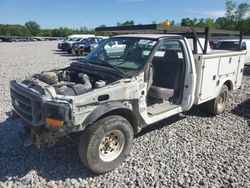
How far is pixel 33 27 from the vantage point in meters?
113

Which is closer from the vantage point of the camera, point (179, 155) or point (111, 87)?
point (111, 87)

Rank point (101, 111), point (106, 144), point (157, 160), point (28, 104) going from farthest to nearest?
1. point (157, 160)
2. point (106, 144)
3. point (28, 104)
4. point (101, 111)

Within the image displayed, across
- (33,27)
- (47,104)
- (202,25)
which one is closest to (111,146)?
(47,104)

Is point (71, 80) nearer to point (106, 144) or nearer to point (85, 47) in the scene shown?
point (106, 144)

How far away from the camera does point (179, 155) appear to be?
4.17m

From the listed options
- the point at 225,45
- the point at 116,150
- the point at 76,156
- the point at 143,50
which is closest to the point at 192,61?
the point at 143,50

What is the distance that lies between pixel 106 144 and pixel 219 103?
Answer: 11.9ft

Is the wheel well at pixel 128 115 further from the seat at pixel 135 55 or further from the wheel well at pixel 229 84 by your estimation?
the wheel well at pixel 229 84

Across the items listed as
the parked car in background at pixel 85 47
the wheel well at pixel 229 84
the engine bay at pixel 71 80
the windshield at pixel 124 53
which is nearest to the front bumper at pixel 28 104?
the engine bay at pixel 71 80

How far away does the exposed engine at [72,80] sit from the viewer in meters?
3.47

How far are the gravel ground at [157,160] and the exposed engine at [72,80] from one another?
47.1 inches

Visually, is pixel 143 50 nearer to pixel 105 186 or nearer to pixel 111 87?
pixel 111 87

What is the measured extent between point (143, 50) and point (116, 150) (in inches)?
71.7

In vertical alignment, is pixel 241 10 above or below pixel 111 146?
above
